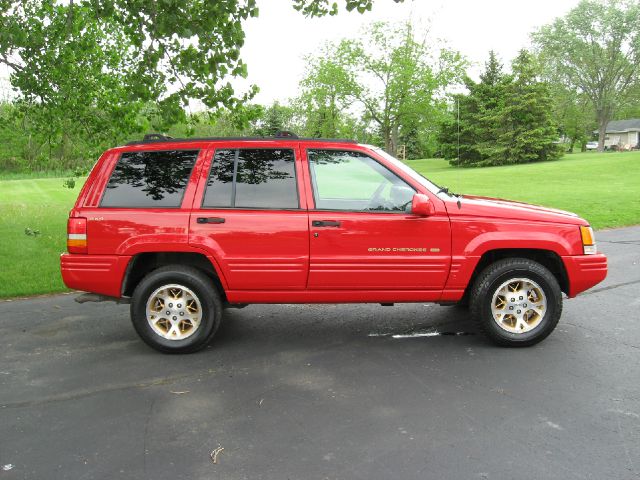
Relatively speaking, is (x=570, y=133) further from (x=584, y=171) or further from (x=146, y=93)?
(x=146, y=93)

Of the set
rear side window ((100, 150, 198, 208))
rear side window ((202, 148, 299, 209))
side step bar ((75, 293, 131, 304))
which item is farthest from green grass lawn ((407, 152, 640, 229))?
side step bar ((75, 293, 131, 304))

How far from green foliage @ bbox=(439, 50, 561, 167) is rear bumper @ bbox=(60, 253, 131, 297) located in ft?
144

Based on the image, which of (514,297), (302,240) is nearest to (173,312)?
(302,240)

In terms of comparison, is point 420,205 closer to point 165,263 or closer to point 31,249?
point 165,263

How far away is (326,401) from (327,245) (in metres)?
1.45

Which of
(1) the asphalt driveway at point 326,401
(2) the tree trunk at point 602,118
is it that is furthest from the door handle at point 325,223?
(2) the tree trunk at point 602,118

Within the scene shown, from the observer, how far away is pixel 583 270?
16.4 feet

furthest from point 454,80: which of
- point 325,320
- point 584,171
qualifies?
point 325,320

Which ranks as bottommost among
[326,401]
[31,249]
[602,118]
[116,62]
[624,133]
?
[31,249]

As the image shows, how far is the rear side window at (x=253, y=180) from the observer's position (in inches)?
196

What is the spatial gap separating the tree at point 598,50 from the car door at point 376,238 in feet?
222

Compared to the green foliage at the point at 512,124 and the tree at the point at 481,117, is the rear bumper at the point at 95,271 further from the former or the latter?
the tree at the point at 481,117

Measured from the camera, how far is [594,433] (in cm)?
342

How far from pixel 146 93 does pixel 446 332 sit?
237 inches
